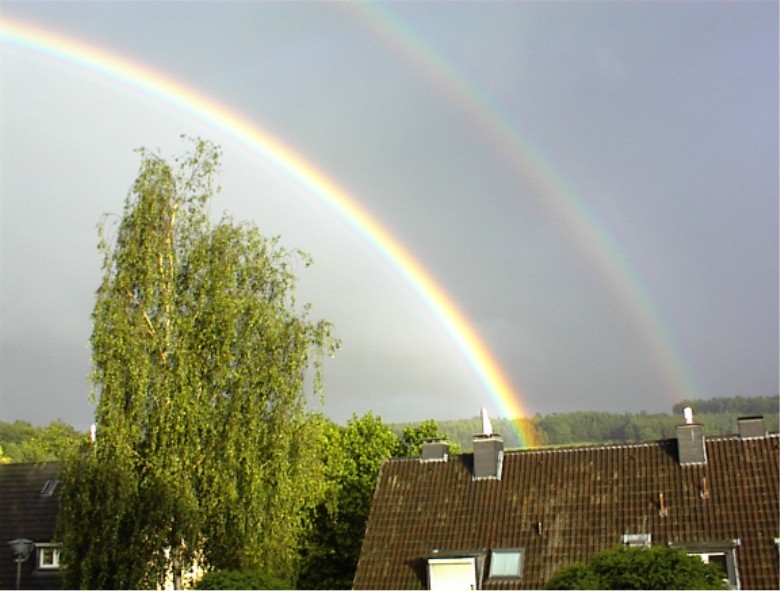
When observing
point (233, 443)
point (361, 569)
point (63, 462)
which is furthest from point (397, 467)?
point (63, 462)

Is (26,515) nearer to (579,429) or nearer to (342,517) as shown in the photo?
(342,517)

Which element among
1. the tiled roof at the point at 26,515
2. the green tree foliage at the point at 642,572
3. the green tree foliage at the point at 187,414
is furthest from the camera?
the tiled roof at the point at 26,515

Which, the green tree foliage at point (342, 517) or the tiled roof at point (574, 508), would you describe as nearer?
the tiled roof at point (574, 508)

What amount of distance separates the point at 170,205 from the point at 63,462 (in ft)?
25.8

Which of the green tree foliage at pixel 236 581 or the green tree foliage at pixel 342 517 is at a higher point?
the green tree foliage at pixel 342 517

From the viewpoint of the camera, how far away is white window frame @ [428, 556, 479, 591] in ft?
96.9

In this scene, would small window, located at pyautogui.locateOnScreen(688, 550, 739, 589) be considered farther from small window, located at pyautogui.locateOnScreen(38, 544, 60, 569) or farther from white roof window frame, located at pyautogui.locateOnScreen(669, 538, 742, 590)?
small window, located at pyautogui.locateOnScreen(38, 544, 60, 569)

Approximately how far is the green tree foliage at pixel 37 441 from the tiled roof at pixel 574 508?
10618 millimetres

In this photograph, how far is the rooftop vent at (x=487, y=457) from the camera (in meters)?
33.1

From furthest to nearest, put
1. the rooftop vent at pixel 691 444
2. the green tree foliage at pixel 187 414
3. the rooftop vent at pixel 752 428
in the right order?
the rooftop vent at pixel 752 428 → the rooftop vent at pixel 691 444 → the green tree foliage at pixel 187 414

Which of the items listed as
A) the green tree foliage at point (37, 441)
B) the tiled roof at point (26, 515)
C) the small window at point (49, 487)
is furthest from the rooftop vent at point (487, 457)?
the small window at point (49, 487)

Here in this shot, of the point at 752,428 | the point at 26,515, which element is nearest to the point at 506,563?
the point at 752,428

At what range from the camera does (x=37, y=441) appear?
34.6 metres

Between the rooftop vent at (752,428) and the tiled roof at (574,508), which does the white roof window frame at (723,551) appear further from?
the rooftop vent at (752,428)
